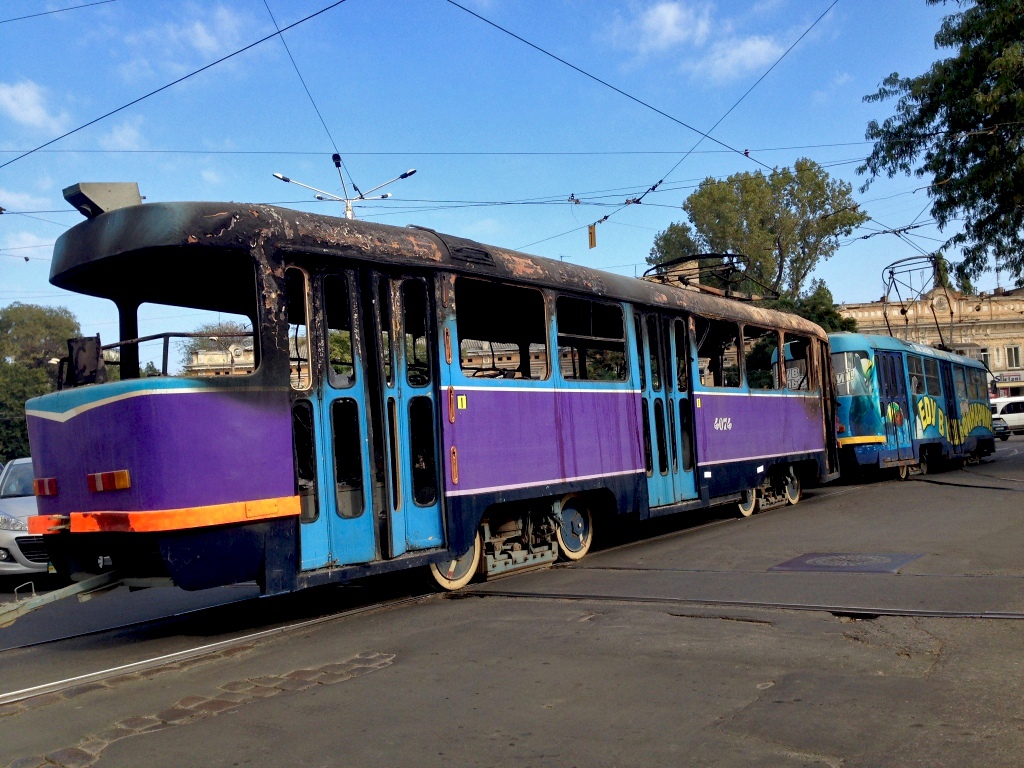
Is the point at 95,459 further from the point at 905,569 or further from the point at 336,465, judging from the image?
the point at 905,569

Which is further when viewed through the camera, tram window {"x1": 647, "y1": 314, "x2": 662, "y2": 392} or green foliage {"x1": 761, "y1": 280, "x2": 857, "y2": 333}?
green foliage {"x1": 761, "y1": 280, "x2": 857, "y2": 333}

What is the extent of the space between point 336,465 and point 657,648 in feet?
9.05

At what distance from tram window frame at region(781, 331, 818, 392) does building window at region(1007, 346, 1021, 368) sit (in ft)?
202

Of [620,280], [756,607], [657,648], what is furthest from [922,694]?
[620,280]

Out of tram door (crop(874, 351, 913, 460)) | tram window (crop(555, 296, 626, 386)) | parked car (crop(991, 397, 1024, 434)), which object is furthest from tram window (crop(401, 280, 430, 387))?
parked car (crop(991, 397, 1024, 434))

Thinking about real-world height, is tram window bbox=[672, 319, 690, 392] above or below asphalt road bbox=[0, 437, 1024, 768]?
above

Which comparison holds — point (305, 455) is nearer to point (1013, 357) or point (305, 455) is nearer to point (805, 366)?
point (805, 366)

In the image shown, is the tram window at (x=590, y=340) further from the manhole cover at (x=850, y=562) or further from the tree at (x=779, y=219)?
the tree at (x=779, y=219)

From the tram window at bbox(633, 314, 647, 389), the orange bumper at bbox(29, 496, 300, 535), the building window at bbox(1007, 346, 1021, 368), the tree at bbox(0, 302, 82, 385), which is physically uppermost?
the tree at bbox(0, 302, 82, 385)

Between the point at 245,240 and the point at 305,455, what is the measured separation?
1.64m

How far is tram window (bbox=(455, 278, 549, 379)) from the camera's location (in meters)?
8.78

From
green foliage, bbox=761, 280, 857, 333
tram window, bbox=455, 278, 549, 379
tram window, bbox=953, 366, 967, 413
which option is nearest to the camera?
tram window, bbox=455, 278, 549, 379

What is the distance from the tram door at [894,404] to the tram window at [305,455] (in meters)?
14.7

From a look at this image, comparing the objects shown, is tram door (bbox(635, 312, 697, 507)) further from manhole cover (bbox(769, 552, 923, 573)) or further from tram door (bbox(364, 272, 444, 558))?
tram door (bbox(364, 272, 444, 558))
